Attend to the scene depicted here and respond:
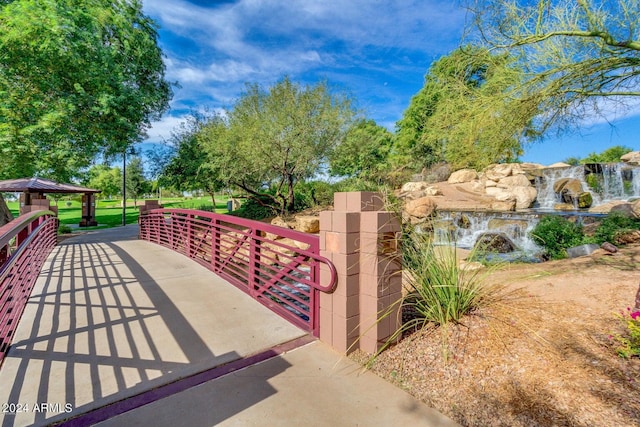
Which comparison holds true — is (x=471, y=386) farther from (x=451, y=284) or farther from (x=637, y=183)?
(x=637, y=183)

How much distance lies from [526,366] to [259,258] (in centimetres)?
314

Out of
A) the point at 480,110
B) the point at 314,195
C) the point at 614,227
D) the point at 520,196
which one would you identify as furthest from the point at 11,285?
the point at 520,196

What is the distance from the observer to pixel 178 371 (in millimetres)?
2363

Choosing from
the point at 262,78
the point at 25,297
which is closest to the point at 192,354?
the point at 25,297

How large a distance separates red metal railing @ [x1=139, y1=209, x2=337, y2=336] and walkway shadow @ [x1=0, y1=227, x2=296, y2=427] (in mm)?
511

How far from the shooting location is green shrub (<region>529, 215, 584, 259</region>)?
782 centimetres

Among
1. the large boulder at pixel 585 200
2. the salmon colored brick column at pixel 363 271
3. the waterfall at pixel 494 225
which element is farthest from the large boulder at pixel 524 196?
the salmon colored brick column at pixel 363 271

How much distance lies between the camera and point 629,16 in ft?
10.7

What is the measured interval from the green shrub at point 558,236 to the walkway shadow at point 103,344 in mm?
8294

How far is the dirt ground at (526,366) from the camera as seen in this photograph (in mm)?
1809

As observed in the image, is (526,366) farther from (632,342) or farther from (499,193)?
(499,193)

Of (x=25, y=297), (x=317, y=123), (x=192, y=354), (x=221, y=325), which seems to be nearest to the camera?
(x=192, y=354)

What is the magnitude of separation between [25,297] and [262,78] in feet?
34.3

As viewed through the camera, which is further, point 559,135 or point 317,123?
point 317,123
